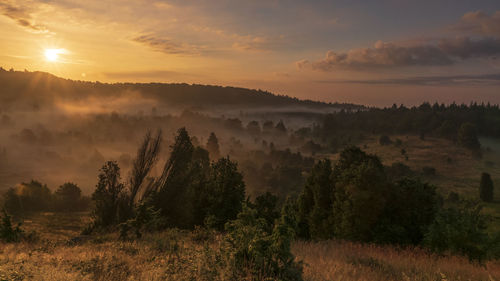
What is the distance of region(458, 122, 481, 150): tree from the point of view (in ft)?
479

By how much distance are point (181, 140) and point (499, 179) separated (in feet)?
387

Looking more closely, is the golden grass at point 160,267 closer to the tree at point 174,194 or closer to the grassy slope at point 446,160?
the tree at point 174,194

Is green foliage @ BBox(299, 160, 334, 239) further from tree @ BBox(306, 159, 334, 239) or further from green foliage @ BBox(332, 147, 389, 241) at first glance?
green foliage @ BBox(332, 147, 389, 241)

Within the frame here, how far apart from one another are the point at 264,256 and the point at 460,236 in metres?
14.8

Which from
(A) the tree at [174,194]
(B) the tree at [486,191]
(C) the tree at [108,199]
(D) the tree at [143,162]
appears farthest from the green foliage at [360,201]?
(B) the tree at [486,191]

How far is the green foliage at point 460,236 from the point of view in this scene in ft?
58.4

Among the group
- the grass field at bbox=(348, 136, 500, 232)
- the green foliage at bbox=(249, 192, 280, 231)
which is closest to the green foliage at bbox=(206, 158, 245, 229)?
the green foliage at bbox=(249, 192, 280, 231)

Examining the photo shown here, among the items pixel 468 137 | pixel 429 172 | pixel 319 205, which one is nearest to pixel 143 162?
pixel 319 205

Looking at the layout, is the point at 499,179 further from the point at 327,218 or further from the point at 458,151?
the point at 327,218

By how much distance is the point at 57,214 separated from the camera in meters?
67.2

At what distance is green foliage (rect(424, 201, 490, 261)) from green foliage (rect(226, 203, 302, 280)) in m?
13.8

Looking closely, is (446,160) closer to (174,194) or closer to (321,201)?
(321,201)

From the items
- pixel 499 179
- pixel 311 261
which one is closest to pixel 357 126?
pixel 499 179

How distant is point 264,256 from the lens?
820cm
